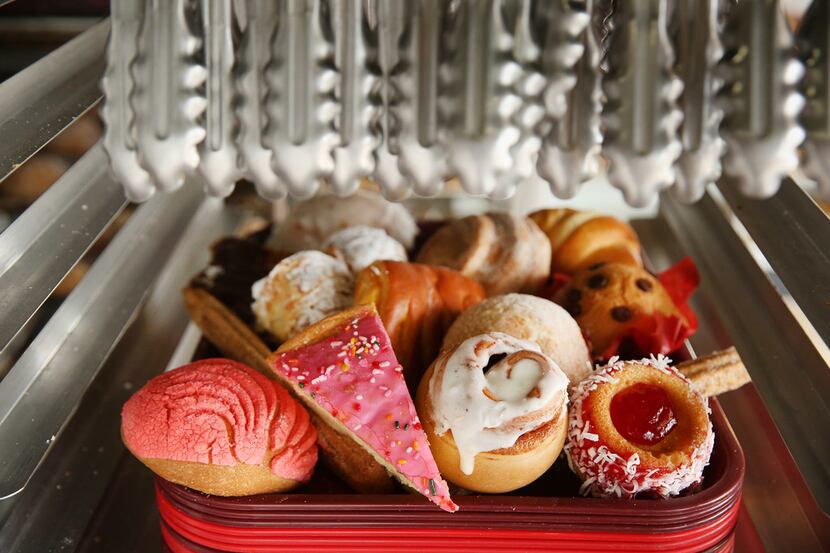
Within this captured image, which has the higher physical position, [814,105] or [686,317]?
[814,105]

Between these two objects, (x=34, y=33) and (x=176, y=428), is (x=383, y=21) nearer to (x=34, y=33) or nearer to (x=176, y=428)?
(x=176, y=428)

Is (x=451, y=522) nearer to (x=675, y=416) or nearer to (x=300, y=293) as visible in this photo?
(x=675, y=416)

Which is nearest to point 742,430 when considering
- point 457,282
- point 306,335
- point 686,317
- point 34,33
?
point 686,317

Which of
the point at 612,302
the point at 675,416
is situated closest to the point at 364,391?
the point at 675,416

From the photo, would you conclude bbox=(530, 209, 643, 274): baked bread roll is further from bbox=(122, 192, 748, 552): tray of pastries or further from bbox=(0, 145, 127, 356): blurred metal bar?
bbox=(0, 145, 127, 356): blurred metal bar

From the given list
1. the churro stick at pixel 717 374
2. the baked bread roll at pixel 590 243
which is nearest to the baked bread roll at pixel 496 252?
the baked bread roll at pixel 590 243

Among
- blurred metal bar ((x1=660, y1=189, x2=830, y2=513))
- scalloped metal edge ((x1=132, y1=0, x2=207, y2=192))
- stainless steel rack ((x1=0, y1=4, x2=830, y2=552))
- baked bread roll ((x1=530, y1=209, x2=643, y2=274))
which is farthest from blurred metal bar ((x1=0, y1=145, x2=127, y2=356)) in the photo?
blurred metal bar ((x1=660, y1=189, x2=830, y2=513))
